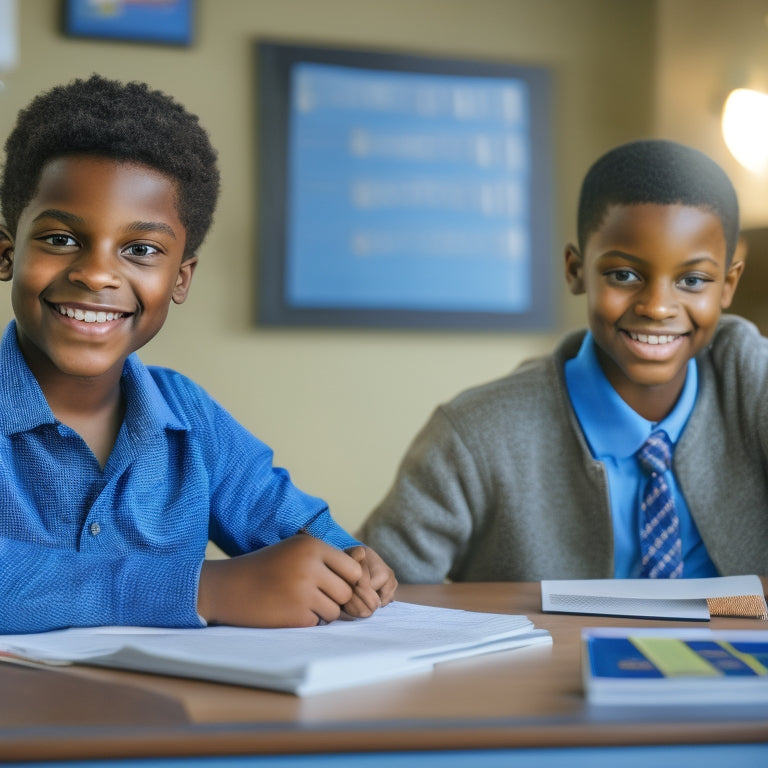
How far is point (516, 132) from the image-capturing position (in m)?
2.36

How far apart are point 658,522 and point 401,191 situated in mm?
1322

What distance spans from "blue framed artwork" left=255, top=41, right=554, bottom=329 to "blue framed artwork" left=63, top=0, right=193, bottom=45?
0.59ft

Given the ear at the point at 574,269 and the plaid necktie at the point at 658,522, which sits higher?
the ear at the point at 574,269

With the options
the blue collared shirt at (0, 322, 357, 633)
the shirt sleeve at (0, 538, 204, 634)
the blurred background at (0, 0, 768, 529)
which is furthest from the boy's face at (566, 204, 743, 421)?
the blurred background at (0, 0, 768, 529)

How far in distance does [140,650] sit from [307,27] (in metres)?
1.92

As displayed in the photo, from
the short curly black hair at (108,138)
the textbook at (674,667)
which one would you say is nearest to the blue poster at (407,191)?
the short curly black hair at (108,138)

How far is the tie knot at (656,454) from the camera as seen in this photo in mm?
1213

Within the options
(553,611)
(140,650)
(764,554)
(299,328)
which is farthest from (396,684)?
(299,328)

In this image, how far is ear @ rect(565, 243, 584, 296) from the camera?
52.6 inches

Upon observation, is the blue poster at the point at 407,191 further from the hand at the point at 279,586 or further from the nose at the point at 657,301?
the hand at the point at 279,586

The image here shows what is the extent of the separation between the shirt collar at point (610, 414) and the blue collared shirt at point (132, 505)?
1.37 feet

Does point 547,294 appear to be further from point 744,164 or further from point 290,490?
point 290,490

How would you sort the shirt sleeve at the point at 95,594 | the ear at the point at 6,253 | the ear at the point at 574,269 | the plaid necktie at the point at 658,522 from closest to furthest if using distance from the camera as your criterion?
the shirt sleeve at the point at 95,594
the ear at the point at 6,253
the plaid necktie at the point at 658,522
the ear at the point at 574,269

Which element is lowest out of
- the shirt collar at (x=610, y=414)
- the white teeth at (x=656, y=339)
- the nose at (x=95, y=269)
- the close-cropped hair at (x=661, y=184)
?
the shirt collar at (x=610, y=414)
